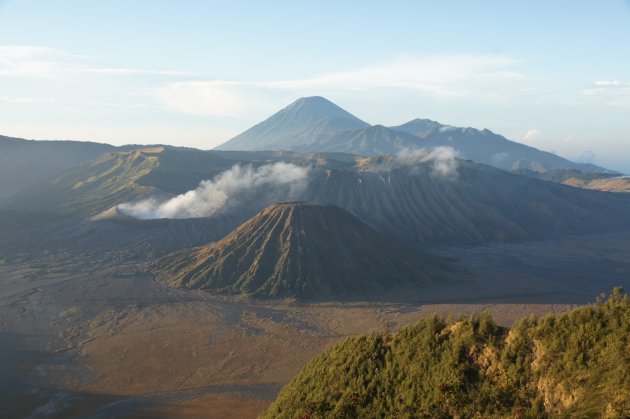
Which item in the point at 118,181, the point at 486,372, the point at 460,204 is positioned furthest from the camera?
the point at 118,181

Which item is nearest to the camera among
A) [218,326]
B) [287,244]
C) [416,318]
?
[218,326]

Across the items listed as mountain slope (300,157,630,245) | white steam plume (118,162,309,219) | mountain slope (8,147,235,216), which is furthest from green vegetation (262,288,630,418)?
mountain slope (8,147,235,216)

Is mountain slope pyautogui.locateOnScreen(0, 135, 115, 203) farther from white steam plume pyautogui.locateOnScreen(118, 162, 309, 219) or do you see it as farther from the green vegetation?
the green vegetation

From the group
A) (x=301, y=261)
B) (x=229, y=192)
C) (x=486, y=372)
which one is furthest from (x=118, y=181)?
(x=486, y=372)

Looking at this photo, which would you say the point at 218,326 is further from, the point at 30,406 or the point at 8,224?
the point at 8,224

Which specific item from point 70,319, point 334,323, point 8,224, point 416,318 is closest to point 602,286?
point 416,318

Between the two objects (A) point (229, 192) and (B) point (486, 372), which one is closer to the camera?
(B) point (486, 372)

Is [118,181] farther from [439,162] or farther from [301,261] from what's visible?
[439,162]
